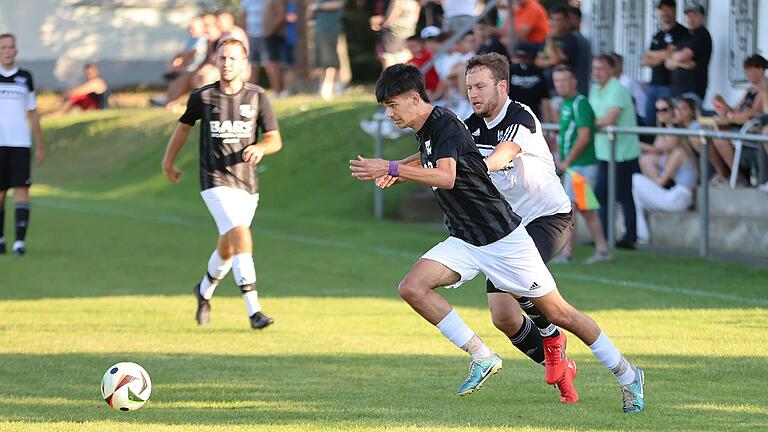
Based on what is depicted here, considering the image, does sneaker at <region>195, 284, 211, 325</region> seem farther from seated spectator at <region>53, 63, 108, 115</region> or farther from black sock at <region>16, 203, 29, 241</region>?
seated spectator at <region>53, 63, 108, 115</region>

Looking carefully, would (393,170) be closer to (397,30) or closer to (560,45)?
(560,45)

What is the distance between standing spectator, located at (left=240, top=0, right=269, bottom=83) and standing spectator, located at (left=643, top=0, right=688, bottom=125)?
10825 millimetres

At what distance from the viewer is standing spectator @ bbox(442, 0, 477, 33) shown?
22.2m

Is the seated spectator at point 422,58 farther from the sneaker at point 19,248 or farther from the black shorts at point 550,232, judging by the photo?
the black shorts at point 550,232

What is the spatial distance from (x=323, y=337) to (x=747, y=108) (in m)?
7.12

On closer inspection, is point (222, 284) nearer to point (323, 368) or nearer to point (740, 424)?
point (323, 368)

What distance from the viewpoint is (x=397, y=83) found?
7.27m

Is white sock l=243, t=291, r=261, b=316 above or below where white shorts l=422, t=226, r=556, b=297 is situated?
below

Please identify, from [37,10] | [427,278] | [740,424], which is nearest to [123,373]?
[427,278]

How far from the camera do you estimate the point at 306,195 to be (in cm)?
2298

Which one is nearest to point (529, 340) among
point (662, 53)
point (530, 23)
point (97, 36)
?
point (662, 53)

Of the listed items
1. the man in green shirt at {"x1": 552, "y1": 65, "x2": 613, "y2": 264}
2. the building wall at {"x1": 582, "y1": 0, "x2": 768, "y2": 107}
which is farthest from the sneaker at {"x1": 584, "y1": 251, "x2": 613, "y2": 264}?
the building wall at {"x1": 582, "y1": 0, "x2": 768, "y2": 107}

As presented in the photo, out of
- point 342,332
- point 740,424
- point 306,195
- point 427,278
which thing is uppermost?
point 427,278

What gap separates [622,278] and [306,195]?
9731mm
